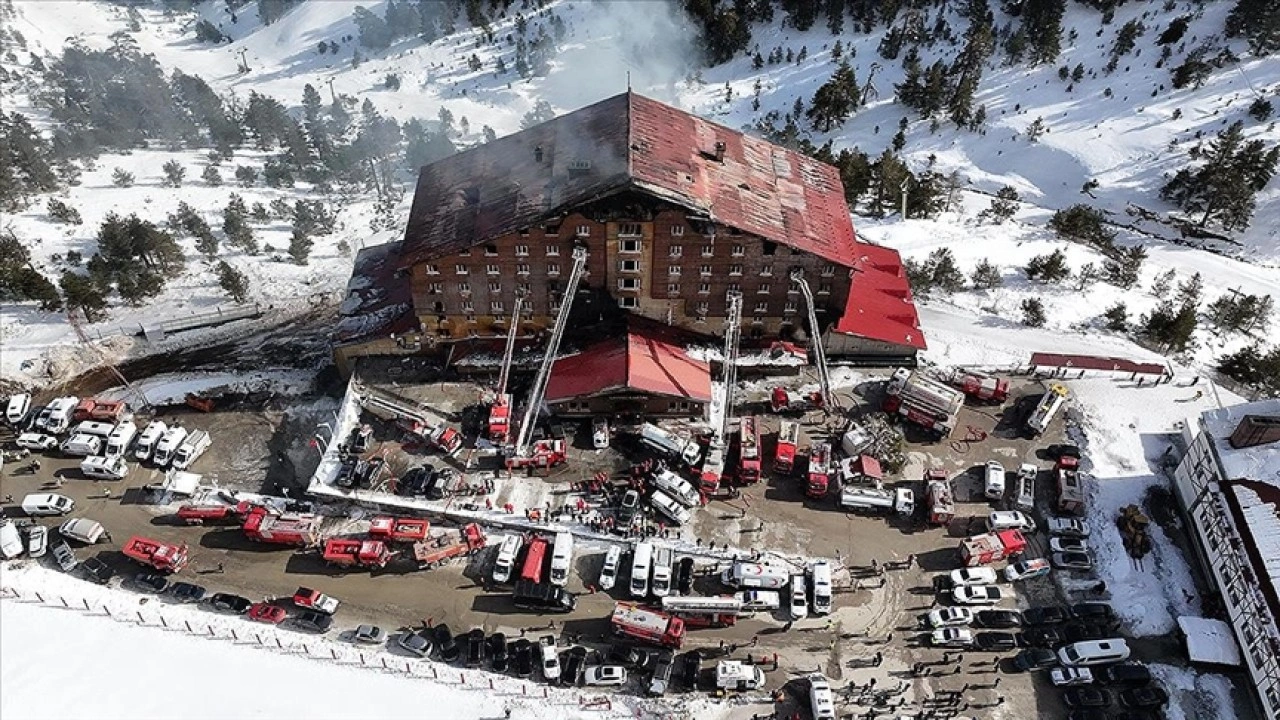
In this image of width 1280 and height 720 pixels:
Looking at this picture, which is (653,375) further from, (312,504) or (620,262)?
(312,504)

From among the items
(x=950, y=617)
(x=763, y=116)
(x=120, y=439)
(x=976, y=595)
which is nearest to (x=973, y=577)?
(x=976, y=595)

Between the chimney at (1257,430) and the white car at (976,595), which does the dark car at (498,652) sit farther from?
the chimney at (1257,430)

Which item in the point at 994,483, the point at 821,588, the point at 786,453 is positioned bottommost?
the point at 821,588

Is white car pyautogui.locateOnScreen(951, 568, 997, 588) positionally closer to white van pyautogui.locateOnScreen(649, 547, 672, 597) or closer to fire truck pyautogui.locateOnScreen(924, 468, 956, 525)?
fire truck pyautogui.locateOnScreen(924, 468, 956, 525)

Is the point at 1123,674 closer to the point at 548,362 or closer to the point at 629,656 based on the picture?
the point at 629,656

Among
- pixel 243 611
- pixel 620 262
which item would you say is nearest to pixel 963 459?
pixel 620 262

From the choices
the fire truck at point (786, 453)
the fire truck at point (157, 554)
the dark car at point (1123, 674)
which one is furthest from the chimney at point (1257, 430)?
the fire truck at point (157, 554)
